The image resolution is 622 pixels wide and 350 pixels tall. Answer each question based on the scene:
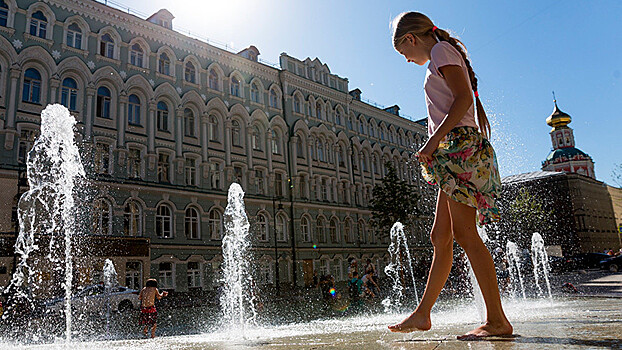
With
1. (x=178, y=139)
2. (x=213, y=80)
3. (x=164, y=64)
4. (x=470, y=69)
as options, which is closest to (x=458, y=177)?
(x=470, y=69)

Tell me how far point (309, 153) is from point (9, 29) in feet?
70.3

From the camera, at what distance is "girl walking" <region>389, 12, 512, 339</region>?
2.88 metres

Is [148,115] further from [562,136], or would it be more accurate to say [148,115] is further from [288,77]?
[562,136]

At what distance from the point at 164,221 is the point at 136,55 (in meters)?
9.99

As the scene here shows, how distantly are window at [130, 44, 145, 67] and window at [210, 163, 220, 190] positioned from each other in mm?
7547

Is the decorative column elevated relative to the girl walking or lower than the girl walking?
elevated

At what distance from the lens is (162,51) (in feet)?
95.0

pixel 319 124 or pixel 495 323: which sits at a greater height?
pixel 319 124

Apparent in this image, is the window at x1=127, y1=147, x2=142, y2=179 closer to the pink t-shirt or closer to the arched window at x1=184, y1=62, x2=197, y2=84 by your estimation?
the arched window at x1=184, y1=62, x2=197, y2=84

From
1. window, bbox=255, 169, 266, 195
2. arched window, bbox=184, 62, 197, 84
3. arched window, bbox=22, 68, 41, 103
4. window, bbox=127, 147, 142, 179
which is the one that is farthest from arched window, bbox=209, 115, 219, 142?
arched window, bbox=22, 68, 41, 103

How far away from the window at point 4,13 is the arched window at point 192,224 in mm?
13393

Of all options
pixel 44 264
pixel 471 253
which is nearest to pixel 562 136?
pixel 44 264

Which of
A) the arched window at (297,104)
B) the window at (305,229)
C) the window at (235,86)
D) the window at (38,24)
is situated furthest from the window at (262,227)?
the window at (38,24)

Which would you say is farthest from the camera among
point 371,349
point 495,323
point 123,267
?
point 123,267
